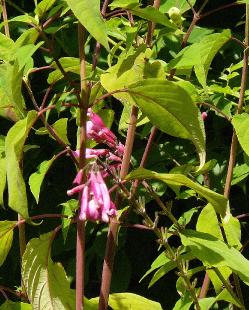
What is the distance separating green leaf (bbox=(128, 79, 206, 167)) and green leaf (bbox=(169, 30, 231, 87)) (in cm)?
21

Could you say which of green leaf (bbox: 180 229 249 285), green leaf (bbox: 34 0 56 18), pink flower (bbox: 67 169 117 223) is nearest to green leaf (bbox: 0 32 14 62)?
green leaf (bbox: 34 0 56 18)

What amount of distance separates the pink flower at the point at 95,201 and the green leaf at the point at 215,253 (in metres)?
0.14

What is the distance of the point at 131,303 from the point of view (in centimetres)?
123

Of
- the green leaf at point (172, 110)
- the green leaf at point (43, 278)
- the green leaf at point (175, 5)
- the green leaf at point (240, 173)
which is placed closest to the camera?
the green leaf at point (172, 110)

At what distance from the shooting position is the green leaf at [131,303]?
4.00 ft

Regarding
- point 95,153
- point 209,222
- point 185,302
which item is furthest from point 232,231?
point 95,153

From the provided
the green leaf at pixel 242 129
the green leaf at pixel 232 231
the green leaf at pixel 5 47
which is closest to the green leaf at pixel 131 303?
the green leaf at pixel 232 231

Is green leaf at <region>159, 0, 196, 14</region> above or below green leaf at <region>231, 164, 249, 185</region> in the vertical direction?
above

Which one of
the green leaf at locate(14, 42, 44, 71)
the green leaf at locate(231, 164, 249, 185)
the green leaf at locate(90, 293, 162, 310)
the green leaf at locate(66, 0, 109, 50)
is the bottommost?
the green leaf at locate(231, 164, 249, 185)

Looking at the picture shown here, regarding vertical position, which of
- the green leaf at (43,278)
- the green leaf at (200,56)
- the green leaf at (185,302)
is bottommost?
the green leaf at (185,302)

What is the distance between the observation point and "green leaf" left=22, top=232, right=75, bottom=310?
1.13m

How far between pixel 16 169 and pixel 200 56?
46 cm

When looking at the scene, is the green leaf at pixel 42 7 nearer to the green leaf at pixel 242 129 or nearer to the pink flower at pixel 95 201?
the pink flower at pixel 95 201

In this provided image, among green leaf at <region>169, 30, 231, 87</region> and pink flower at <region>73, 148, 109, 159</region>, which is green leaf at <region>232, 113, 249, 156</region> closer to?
green leaf at <region>169, 30, 231, 87</region>
